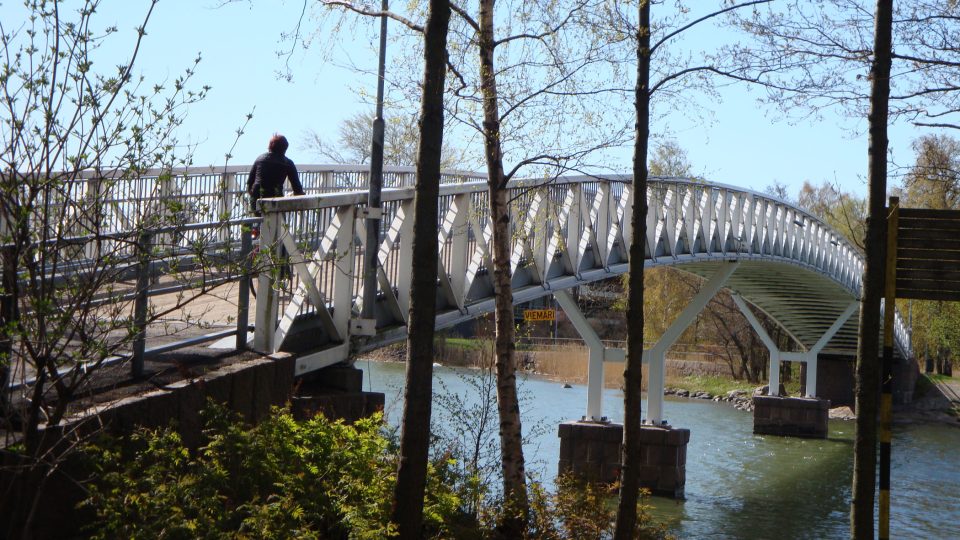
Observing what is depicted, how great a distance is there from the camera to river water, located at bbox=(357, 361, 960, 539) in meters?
20.8

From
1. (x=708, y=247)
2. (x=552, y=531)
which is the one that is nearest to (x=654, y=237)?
(x=708, y=247)

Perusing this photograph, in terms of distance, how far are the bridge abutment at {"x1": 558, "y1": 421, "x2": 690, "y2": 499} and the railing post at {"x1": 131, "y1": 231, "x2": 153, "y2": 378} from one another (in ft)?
56.3

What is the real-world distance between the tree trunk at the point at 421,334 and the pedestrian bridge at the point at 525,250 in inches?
5.7

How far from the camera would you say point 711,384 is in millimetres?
54812

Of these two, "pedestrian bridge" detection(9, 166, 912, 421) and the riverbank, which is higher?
"pedestrian bridge" detection(9, 166, 912, 421)

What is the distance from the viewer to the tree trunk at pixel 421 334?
22.1 feet

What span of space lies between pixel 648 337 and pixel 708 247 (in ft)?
83.4

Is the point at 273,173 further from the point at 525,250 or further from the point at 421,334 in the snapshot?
the point at 525,250

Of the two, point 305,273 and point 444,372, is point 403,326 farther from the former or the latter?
point 444,372

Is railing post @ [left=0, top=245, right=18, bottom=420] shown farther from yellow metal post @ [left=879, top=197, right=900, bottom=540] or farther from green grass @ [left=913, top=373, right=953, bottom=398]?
green grass @ [left=913, top=373, right=953, bottom=398]

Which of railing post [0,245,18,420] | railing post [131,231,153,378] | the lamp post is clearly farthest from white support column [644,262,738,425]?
railing post [0,245,18,420]

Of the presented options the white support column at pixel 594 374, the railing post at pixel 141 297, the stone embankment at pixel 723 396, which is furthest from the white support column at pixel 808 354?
the railing post at pixel 141 297

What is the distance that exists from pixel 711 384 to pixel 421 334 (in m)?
49.6

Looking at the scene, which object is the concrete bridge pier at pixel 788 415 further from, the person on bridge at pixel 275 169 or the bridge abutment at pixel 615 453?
the person on bridge at pixel 275 169
